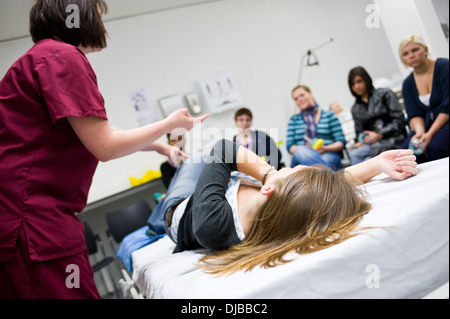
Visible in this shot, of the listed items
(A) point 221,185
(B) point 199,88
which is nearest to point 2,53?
(A) point 221,185

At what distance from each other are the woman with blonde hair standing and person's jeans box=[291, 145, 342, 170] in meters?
0.32

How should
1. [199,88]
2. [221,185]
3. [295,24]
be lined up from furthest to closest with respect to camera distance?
[199,88]
[295,24]
[221,185]

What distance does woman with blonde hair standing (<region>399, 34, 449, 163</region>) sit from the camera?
1381 mm

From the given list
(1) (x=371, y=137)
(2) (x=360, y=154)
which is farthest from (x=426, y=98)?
(2) (x=360, y=154)

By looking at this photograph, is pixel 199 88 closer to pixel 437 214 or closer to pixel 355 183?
pixel 355 183

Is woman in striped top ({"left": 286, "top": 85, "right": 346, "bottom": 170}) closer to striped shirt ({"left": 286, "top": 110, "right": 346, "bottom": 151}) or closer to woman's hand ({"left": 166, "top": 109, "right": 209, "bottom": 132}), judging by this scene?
striped shirt ({"left": 286, "top": 110, "right": 346, "bottom": 151})

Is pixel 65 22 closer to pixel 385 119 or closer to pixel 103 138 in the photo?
pixel 103 138

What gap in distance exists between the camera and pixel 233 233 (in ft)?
3.19

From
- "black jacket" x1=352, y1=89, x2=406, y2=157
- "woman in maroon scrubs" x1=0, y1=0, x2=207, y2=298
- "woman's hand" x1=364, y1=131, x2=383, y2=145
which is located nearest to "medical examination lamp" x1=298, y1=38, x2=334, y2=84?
"black jacket" x1=352, y1=89, x2=406, y2=157

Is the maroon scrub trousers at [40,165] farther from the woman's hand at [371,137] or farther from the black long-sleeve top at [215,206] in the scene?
the woman's hand at [371,137]

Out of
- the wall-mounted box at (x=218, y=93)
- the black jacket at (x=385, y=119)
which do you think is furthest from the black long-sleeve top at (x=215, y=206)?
the wall-mounted box at (x=218, y=93)

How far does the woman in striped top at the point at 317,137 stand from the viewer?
51.7 inches

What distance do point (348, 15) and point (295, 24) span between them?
651 mm

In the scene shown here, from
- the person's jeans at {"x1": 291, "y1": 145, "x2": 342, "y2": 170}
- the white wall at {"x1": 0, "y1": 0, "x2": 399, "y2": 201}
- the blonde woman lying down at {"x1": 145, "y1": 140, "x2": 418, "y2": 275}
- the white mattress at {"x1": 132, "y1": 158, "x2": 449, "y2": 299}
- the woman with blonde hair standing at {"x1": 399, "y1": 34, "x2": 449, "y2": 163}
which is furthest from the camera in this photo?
the white wall at {"x1": 0, "y1": 0, "x2": 399, "y2": 201}
